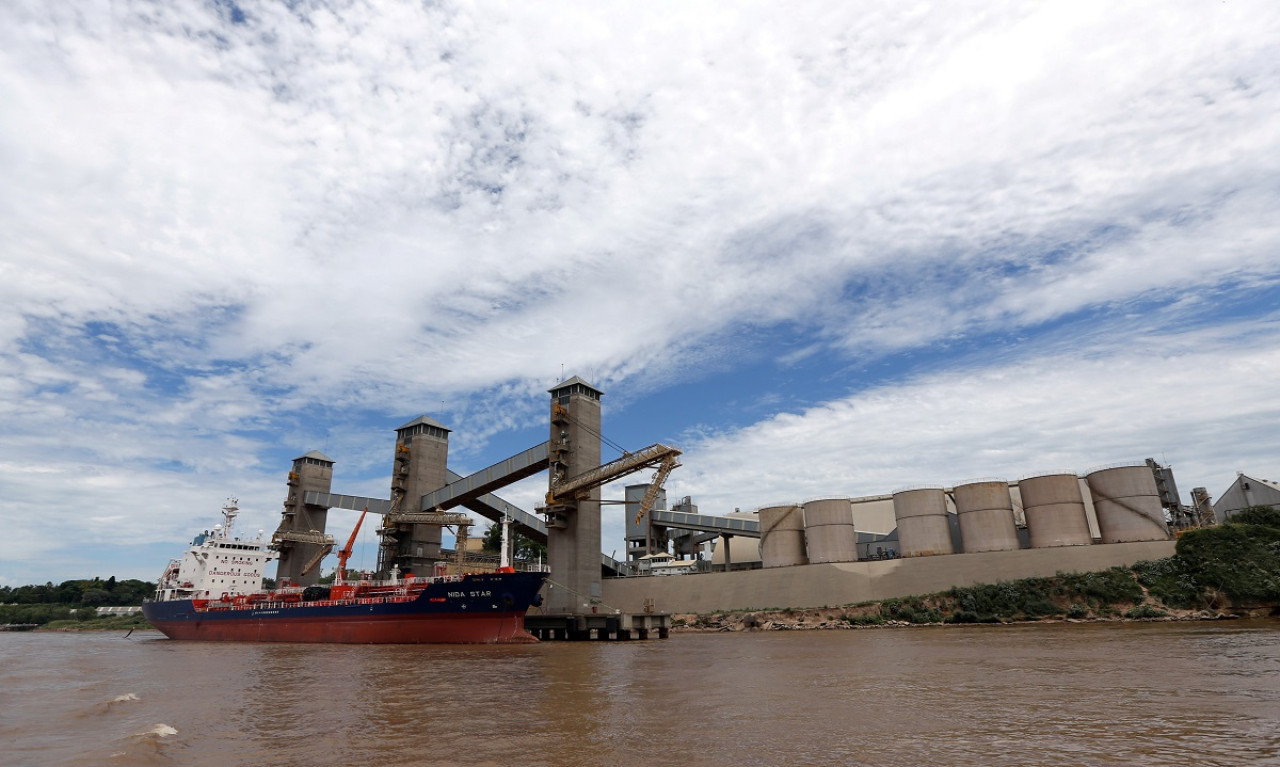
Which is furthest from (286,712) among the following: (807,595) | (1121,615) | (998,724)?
(1121,615)

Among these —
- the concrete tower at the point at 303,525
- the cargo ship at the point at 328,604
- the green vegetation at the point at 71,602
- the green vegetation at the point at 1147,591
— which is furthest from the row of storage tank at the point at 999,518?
the green vegetation at the point at 71,602

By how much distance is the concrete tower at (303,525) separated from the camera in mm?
63969

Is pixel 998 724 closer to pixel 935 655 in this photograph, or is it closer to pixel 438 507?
pixel 935 655

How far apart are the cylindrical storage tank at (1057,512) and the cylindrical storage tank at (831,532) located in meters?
12.8

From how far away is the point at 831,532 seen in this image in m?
53.0

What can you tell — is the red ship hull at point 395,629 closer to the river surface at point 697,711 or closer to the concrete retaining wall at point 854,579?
the river surface at point 697,711

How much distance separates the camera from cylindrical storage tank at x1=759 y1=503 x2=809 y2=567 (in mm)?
55812

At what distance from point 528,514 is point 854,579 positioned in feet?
94.1

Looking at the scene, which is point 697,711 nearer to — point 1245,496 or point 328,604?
point 328,604

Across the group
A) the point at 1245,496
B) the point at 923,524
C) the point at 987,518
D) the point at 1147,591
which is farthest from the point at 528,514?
the point at 1245,496

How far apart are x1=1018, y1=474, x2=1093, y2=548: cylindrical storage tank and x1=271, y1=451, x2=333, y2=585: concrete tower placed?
197ft

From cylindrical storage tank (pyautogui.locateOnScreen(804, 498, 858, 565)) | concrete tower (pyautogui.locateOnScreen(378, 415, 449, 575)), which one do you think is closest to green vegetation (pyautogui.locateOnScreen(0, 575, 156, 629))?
concrete tower (pyautogui.locateOnScreen(378, 415, 449, 575))

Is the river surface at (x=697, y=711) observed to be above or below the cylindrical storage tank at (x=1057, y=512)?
below

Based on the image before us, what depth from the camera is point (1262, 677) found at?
45.5 feet
